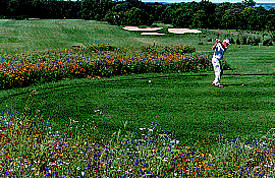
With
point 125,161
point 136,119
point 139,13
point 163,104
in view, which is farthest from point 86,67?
→ point 139,13

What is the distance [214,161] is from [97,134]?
2927 mm

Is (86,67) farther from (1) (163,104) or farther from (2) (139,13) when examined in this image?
(2) (139,13)

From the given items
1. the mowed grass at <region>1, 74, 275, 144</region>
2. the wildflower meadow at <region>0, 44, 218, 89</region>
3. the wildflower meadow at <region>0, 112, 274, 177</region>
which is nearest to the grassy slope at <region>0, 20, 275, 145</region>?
the mowed grass at <region>1, 74, 275, 144</region>

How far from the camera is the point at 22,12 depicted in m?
59.5

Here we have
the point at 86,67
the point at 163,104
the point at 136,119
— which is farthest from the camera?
the point at 86,67

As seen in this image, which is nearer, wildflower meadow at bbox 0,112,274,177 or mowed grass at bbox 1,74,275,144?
wildflower meadow at bbox 0,112,274,177

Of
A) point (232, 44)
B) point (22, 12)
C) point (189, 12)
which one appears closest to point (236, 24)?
point (189, 12)

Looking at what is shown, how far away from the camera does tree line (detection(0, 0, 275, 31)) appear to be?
50469 mm

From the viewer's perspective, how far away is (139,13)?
5275 cm

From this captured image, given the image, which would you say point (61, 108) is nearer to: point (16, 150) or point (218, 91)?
point (16, 150)

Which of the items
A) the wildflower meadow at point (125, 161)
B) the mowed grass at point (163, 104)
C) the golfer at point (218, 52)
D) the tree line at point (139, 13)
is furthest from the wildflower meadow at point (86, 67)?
the tree line at point (139, 13)

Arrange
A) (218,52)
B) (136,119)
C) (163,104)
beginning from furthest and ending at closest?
(218,52) < (163,104) < (136,119)

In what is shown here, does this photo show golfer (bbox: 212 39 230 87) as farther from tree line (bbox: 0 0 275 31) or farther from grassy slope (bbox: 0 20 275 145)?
tree line (bbox: 0 0 275 31)

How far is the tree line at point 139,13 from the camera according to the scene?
166 feet
